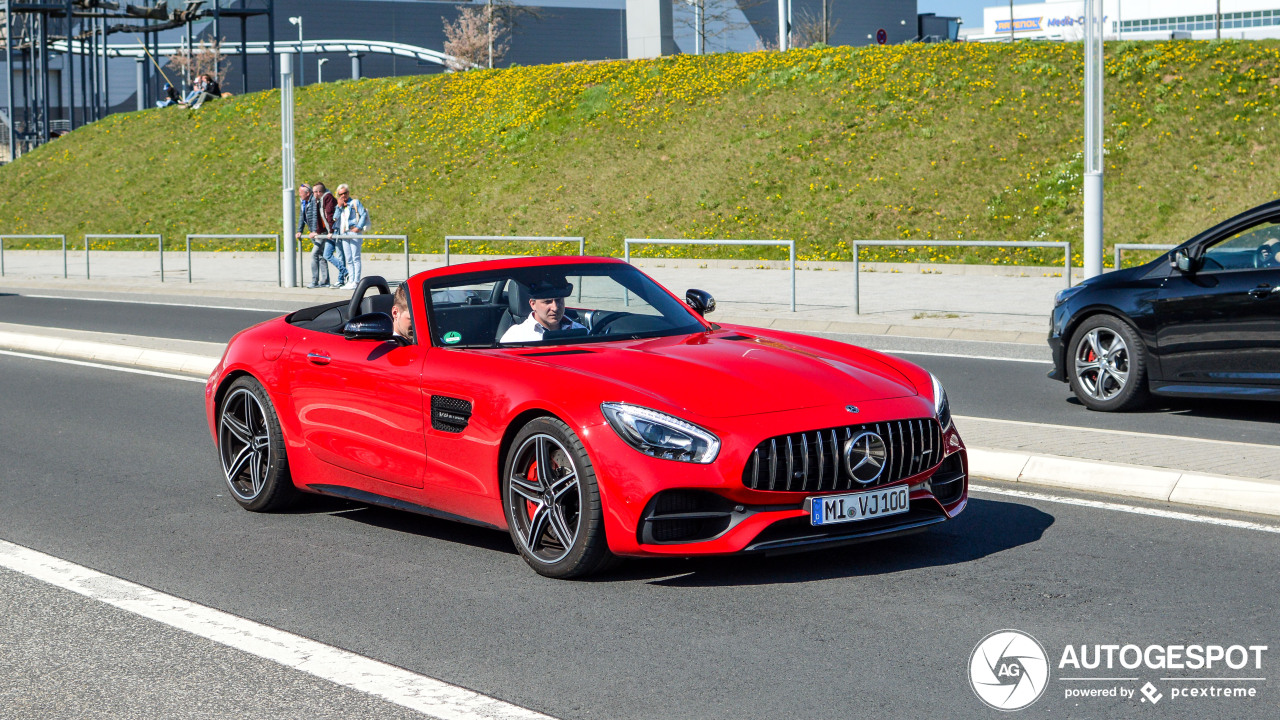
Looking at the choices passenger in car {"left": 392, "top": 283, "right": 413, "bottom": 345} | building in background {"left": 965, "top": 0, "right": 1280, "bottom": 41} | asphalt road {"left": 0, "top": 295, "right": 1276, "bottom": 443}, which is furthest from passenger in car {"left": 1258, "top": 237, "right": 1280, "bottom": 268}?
building in background {"left": 965, "top": 0, "right": 1280, "bottom": 41}

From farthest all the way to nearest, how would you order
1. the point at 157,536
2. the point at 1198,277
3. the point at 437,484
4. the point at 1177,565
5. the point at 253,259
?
→ the point at 253,259 < the point at 1198,277 < the point at 157,536 < the point at 437,484 < the point at 1177,565

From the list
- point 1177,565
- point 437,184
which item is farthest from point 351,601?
point 437,184

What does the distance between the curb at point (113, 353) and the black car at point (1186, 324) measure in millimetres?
7468

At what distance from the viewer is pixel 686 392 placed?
5629mm

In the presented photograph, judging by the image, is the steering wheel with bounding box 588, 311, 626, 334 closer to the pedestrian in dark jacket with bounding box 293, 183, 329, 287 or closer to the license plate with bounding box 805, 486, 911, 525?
the license plate with bounding box 805, 486, 911, 525

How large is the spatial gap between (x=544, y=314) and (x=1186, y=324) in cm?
537

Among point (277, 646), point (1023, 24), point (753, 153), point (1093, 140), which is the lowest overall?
point (277, 646)

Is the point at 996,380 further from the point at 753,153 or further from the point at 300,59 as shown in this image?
the point at 300,59

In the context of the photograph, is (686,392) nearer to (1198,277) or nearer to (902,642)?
(902,642)

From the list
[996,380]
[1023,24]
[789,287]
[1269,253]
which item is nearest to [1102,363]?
[1269,253]

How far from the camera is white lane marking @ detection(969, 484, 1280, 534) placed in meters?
6.57

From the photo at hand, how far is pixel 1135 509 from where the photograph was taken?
23.0 ft

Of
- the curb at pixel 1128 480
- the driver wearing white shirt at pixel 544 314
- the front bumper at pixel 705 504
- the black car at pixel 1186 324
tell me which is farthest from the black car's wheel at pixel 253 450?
the black car at pixel 1186 324

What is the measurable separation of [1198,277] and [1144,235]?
18702 mm
